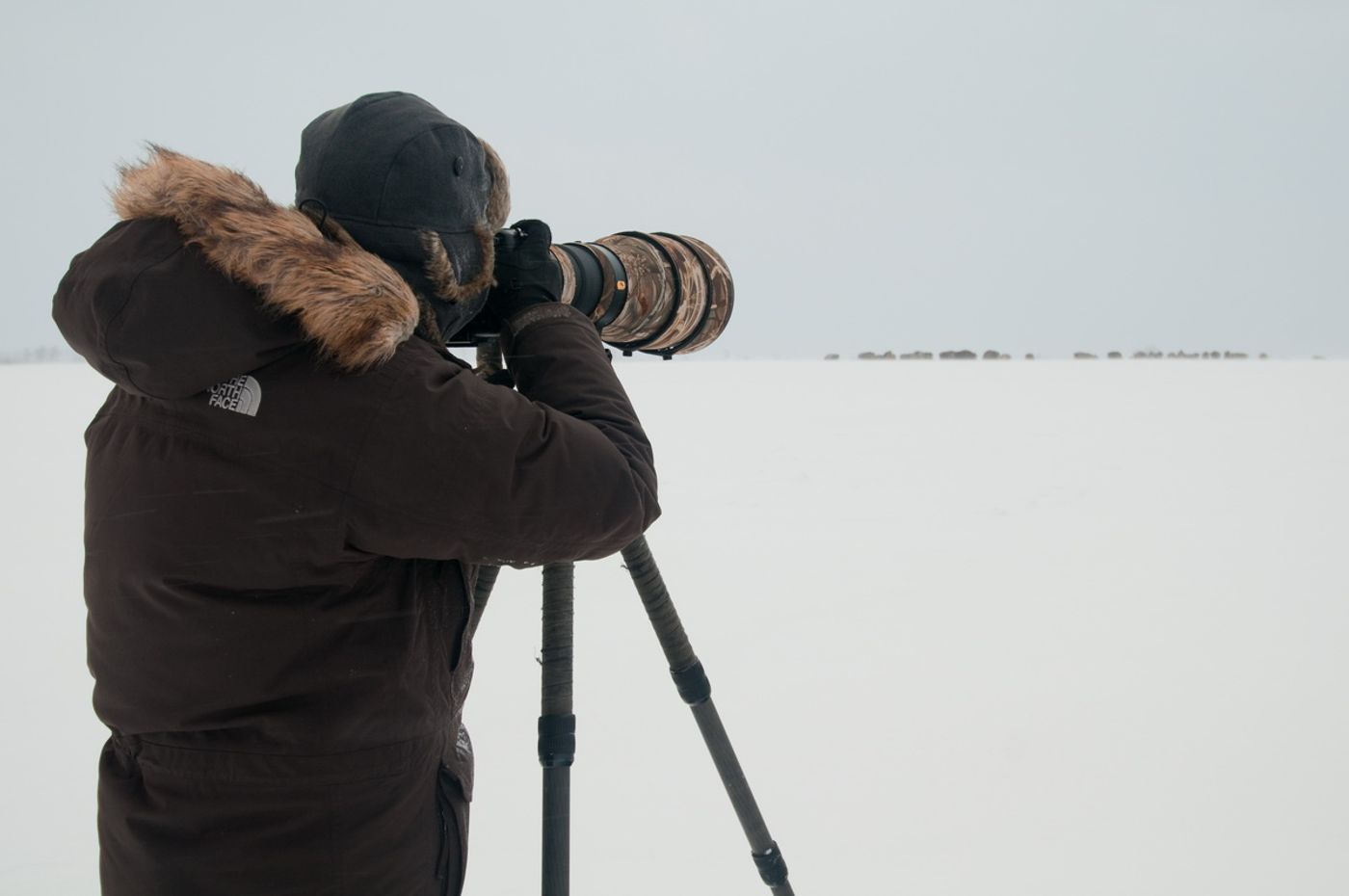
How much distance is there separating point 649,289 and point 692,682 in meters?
0.61

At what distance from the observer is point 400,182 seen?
0.96 meters

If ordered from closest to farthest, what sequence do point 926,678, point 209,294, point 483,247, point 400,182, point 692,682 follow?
point 209,294 < point 400,182 < point 483,247 < point 692,682 < point 926,678

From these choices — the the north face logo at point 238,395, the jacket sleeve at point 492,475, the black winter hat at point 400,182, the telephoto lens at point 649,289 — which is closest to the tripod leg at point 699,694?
the telephoto lens at point 649,289

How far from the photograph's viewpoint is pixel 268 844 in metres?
0.95

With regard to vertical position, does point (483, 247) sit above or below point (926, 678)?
above

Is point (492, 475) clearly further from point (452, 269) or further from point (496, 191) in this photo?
point (496, 191)

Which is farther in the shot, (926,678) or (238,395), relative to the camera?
(926,678)

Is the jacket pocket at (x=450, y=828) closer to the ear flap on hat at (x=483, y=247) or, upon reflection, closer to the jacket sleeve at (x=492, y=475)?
the jacket sleeve at (x=492, y=475)

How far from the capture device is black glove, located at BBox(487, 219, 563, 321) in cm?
113

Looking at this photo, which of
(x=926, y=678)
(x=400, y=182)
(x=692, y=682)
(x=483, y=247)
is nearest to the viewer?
(x=400, y=182)

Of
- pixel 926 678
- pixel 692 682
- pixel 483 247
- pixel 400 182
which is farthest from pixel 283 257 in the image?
pixel 926 678

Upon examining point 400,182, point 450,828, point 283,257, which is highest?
point 400,182

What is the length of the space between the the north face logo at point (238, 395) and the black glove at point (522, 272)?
331 mm

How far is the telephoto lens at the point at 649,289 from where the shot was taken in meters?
1.28
